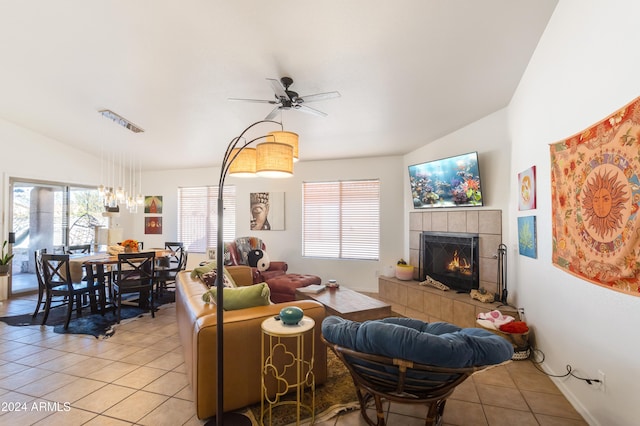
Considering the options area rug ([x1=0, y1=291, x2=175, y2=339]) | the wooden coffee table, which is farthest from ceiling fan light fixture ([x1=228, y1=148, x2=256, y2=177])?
area rug ([x1=0, y1=291, x2=175, y2=339])

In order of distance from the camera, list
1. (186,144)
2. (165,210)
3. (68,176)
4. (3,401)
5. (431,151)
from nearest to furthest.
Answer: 1. (3,401)
2. (431,151)
3. (186,144)
4. (68,176)
5. (165,210)

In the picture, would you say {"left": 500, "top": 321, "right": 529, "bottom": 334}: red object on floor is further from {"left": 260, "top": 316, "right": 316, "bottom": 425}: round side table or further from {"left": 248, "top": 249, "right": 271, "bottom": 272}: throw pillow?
{"left": 248, "top": 249, "right": 271, "bottom": 272}: throw pillow

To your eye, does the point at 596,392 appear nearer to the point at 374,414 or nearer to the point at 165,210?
the point at 374,414

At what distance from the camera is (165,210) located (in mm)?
7172

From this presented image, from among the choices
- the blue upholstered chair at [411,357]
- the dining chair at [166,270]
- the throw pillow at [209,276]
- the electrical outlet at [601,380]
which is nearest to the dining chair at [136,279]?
the dining chair at [166,270]

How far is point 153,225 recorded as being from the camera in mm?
7246

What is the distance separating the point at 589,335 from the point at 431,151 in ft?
11.2

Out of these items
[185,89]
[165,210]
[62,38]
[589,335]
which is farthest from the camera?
[165,210]

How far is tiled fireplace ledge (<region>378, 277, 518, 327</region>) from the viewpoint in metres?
3.58

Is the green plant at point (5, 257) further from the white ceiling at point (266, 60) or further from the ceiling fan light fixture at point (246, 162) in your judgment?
the ceiling fan light fixture at point (246, 162)

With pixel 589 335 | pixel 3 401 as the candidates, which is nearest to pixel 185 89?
pixel 3 401

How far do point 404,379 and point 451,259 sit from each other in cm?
309

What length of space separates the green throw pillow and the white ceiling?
2.15 metres

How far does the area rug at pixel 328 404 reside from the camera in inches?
80.0
